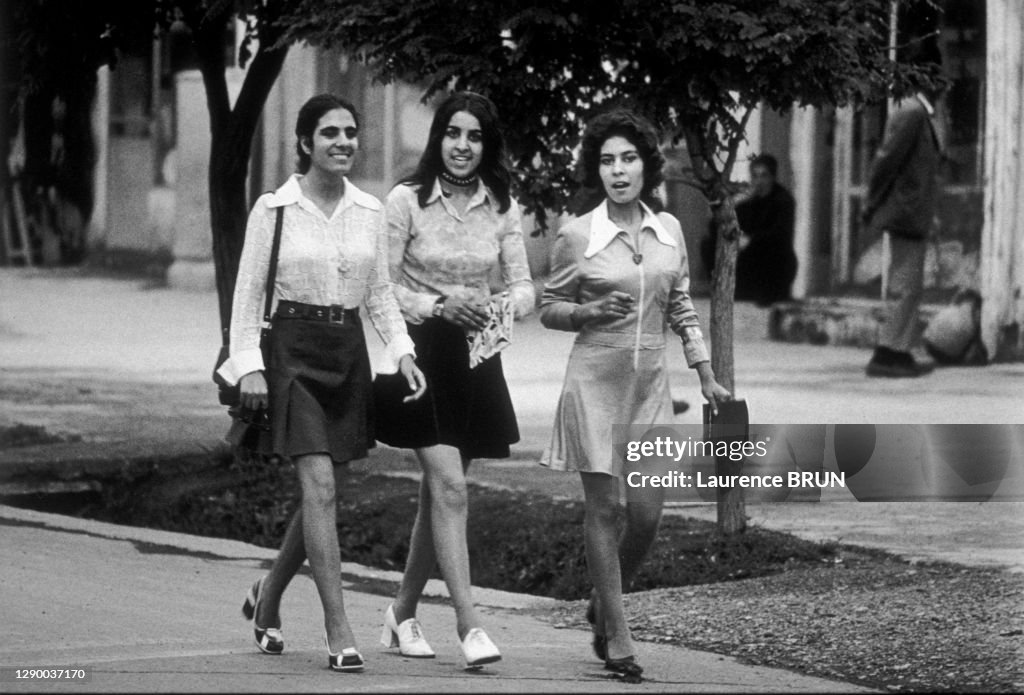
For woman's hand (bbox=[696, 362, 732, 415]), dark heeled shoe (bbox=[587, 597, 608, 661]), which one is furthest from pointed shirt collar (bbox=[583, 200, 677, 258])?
dark heeled shoe (bbox=[587, 597, 608, 661])

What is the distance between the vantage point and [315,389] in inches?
Result: 256

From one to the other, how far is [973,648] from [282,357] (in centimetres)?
240

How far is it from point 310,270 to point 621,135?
3.51 ft

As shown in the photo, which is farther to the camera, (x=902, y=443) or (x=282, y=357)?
(x=902, y=443)

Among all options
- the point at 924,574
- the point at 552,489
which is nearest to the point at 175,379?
the point at 552,489

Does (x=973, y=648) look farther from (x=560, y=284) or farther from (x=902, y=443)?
(x=902, y=443)

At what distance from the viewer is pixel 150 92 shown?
24984 millimetres

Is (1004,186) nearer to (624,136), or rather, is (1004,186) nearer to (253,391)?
(624,136)

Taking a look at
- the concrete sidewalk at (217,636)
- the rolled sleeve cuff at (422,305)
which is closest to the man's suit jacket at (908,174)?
the concrete sidewalk at (217,636)

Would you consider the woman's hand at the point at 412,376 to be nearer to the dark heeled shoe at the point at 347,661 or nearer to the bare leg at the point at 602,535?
the bare leg at the point at 602,535

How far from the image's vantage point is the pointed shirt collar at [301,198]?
655 cm

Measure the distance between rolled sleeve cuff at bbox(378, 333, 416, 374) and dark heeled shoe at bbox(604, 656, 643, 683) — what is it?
3.67ft

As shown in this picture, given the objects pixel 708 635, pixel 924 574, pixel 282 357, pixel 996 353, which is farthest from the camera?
pixel 996 353

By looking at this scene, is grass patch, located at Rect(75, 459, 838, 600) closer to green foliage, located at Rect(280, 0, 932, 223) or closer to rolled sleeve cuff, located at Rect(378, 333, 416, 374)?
green foliage, located at Rect(280, 0, 932, 223)
